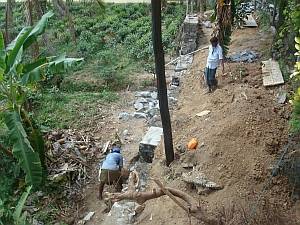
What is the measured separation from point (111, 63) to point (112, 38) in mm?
2733

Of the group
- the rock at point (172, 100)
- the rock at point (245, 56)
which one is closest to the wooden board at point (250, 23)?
the rock at point (245, 56)

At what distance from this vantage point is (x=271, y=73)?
382 inches

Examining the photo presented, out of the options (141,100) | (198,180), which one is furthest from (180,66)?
(198,180)

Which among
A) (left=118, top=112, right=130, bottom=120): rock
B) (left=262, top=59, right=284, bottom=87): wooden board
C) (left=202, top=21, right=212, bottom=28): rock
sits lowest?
(left=118, top=112, right=130, bottom=120): rock

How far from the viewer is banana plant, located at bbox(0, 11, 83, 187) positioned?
6957mm

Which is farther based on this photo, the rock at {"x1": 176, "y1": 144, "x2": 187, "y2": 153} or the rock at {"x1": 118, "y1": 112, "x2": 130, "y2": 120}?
the rock at {"x1": 118, "y1": 112, "x2": 130, "y2": 120}

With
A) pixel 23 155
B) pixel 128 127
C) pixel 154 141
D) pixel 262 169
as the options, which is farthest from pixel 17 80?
pixel 262 169

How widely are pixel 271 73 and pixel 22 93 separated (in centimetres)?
526

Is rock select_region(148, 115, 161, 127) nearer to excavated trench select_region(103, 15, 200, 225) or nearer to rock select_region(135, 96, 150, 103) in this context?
excavated trench select_region(103, 15, 200, 225)

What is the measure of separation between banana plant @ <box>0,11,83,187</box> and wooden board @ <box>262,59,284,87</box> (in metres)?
4.12

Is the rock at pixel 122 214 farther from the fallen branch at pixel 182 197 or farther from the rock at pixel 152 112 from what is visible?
the rock at pixel 152 112

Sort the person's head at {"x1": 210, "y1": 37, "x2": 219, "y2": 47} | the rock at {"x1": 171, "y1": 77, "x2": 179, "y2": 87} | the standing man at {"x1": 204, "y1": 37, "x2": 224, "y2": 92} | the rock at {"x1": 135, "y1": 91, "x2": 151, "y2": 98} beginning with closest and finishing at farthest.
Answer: the person's head at {"x1": 210, "y1": 37, "x2": 219, "y2": 47} < the standing man at {"x1": 204, "y1": 37, "x2": 224, "y2": 92} < the rock at {"x1": 171, "y1": 77, "x2": 179, "y2": 87} < the rock at {"x1": 135, "y1": 91, "x2": 151, "y2": 98}

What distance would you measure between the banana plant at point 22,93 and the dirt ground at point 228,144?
1505mm

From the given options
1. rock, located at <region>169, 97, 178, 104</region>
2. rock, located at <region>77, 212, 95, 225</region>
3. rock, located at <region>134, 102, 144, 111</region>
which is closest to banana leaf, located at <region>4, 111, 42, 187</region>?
rock, located at <region>77, 212, 95, 225</region>
